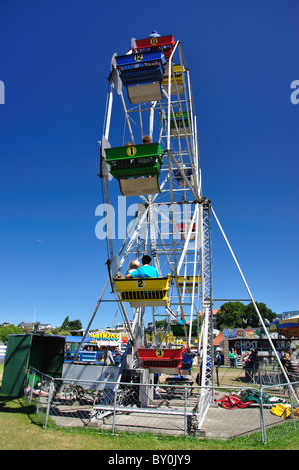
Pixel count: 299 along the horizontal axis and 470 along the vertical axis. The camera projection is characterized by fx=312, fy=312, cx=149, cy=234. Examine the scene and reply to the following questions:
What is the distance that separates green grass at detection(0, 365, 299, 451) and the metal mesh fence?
0.78 ft

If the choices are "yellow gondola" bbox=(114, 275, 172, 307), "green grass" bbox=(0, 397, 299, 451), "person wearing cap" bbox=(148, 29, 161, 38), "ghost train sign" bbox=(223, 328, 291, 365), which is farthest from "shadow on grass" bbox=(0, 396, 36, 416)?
"ghost train sign" bbox=(223, 328, 291, 365)

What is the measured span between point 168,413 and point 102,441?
5.35ft

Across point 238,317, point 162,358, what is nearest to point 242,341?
point 162,358

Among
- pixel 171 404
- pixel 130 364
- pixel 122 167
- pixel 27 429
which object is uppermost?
pixel 122 167

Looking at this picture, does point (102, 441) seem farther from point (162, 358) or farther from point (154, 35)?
point (154, 35)

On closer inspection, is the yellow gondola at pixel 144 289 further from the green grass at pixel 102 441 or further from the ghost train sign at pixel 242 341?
the ghost train sign at pixel 242 341

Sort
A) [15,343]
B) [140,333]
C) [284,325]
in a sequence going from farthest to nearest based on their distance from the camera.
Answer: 1. [284,325]
2. [140,333]
3. [15,343]

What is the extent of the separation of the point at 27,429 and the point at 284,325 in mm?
13914

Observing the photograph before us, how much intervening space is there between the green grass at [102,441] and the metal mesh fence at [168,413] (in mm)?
236

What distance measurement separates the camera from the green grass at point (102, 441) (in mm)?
5285

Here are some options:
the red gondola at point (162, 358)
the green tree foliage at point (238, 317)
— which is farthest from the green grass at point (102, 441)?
the green tree foliage at point (238, 317)

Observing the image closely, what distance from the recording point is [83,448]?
520 cm
